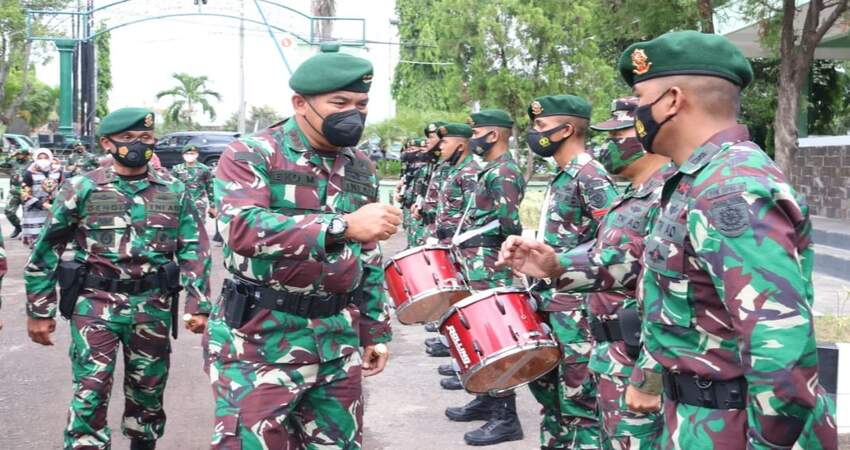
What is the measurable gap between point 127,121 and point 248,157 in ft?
7.01

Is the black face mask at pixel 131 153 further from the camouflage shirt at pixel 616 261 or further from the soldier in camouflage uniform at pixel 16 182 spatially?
the soldier in camouflage uniform at pixel 16 182

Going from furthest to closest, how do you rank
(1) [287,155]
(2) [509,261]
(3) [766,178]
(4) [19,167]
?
(4) [19,167] < (1) [287,155] < (2) [509,261] < (3) [766,178]

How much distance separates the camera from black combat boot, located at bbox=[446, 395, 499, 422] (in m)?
6.66

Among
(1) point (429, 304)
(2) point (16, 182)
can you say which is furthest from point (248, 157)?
(2) point (16, 182)

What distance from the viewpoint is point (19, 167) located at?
56.0 feet

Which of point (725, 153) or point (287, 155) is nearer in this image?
point (725, 153)

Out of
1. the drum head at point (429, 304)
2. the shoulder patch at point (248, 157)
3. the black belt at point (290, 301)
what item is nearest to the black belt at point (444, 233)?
the drum head at point (429, 304)

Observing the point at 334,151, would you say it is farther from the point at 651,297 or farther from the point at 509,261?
the point at 651,297

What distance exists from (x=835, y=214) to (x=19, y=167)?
14.0 metres

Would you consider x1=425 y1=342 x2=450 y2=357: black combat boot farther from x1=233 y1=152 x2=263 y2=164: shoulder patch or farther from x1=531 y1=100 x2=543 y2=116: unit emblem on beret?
x1=233 y1=152 x2=263 y2=164: shoulder patch

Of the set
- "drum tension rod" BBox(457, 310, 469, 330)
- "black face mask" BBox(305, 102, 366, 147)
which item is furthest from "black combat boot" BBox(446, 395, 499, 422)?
"black face mask" BBox(305, 102, 366, 147)

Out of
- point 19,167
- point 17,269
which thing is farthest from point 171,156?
point 17,269

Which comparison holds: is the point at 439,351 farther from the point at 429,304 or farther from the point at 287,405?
the point at 287,405

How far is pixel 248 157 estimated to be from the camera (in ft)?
11.9
